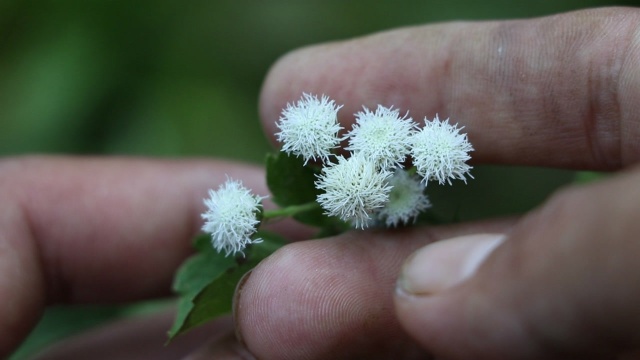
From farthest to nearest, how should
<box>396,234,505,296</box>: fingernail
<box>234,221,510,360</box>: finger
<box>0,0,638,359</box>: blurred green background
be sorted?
<box>0,0,638,359</box>: blurred green background, <box>234,221,510,360</box>: finger, <box>396,234,505,296</box>: fingernail

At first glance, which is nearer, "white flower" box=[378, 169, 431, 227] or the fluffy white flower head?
the fluffy white flower head

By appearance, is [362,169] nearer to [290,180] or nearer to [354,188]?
[354,188]

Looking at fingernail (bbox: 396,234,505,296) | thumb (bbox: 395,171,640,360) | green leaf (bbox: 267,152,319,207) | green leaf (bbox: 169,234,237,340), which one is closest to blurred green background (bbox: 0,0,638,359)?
green leaf (bbox: 169,234,237,340)

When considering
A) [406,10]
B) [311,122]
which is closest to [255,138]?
[406,10]

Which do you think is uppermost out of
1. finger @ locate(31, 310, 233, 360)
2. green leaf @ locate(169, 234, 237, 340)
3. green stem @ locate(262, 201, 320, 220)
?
green stem @ locate(262, 201, 320, 220)

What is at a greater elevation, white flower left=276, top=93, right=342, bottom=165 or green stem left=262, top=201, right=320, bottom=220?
white flower left=276, top=93, right=342, bottom=165

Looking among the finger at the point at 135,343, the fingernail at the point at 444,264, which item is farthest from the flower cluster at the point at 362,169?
the finger at the point at 135,343

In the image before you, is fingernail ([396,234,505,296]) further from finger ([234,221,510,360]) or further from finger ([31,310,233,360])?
finger ([31,310,233,360])
